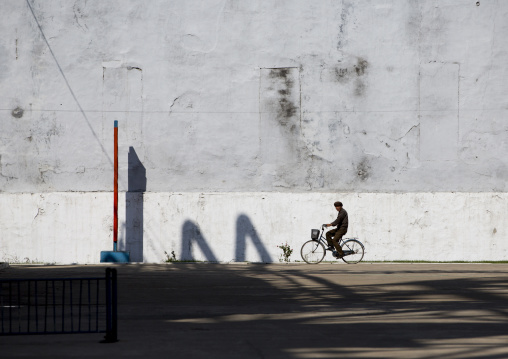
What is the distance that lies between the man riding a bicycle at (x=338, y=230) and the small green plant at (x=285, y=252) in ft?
5.16

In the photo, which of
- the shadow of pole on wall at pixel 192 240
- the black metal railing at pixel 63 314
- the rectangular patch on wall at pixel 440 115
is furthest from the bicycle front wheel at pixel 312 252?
the black metal railing at pixel 63 314

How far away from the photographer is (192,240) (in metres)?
25.2

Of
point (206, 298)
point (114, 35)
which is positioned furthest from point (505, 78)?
point (206, 298)

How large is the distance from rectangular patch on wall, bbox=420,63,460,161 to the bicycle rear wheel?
354 centimetres

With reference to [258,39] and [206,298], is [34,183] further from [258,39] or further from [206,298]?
[206,298]

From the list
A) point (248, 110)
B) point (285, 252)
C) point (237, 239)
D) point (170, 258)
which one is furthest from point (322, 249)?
point (248, 110)

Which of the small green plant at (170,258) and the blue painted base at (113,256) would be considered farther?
the small green plant at (170,258)

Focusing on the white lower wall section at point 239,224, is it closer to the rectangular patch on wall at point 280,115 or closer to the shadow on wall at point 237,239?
the shadow on wall at point 237,239

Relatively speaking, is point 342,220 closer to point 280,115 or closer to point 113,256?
point 280,115

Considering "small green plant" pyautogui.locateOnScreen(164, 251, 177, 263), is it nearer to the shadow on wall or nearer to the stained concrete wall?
the shadow on wall

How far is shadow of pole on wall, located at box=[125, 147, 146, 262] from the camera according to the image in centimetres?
2522

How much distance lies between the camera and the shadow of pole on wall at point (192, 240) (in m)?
25.2

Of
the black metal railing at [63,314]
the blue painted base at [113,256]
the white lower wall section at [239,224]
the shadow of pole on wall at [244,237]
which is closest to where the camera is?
the black metal railing at [63,314]

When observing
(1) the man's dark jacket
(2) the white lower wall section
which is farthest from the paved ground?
(2) the white lower wall section
